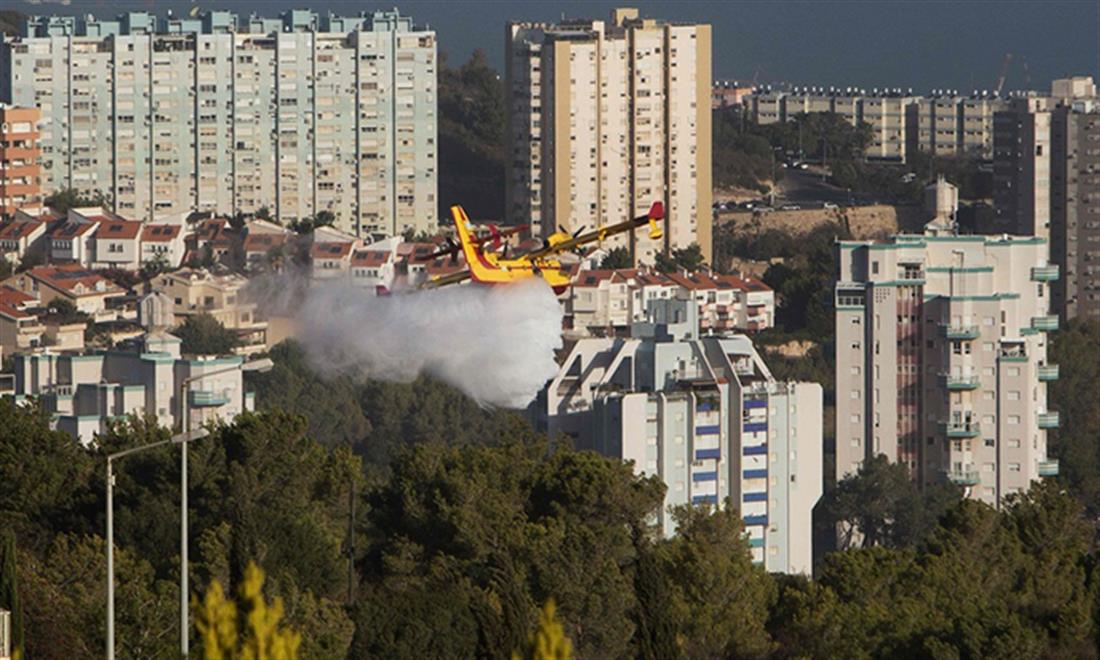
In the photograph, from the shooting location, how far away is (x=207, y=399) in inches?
1794

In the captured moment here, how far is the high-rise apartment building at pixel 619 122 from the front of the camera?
7044 centimetres

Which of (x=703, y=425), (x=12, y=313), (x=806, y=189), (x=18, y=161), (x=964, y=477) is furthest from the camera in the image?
(x=806, y=189)

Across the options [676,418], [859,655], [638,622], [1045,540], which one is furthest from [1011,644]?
[676,418]

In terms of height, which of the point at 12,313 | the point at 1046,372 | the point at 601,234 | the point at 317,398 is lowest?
the point at 317,398

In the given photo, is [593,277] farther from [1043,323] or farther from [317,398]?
[1043,323]

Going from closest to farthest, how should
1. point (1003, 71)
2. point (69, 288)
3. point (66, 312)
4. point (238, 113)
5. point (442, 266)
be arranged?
point (442, 266) < point (66, 312) < point (69, 288) < point (238, 113) < point (1003, 71)

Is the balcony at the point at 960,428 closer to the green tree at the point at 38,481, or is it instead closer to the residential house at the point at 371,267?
the residential house at the point at 371,267

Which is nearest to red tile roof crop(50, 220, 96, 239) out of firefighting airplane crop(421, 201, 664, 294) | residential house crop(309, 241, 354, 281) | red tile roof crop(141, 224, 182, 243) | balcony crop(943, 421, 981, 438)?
red tile roof crop(141, 224, 182, 243)

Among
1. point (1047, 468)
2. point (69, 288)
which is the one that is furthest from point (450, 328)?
point (69, 288)

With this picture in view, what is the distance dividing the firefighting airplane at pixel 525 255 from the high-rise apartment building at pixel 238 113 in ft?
149

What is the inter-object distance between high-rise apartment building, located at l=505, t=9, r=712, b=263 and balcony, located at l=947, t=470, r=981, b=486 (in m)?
23.3

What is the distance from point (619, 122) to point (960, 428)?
2440cm

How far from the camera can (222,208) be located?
72375mm

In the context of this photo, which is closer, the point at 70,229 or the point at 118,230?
the point at 118,230
